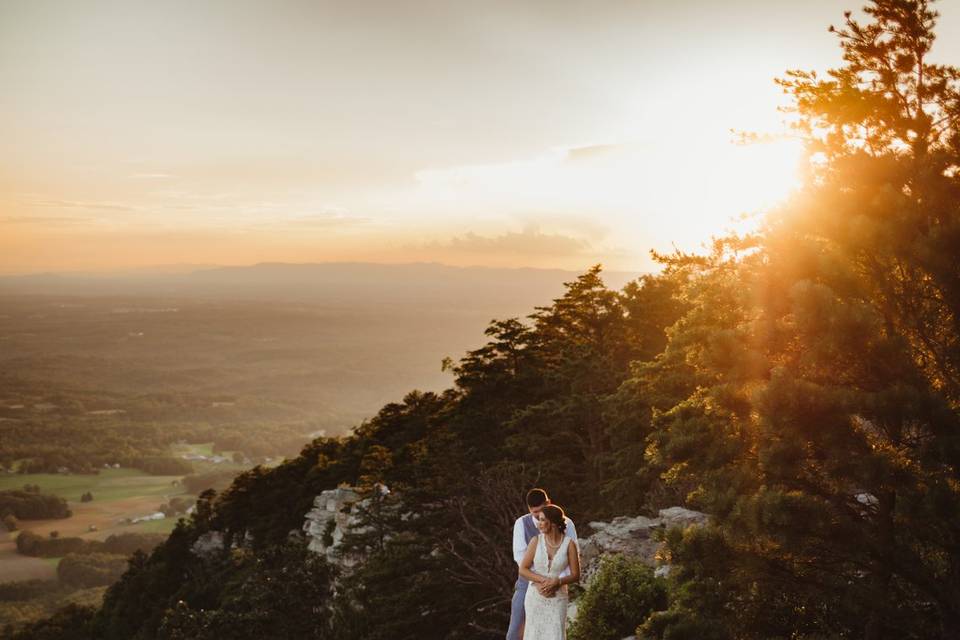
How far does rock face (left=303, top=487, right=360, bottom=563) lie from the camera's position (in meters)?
30.5

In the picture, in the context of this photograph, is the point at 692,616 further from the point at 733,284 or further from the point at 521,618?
the point at 733,284

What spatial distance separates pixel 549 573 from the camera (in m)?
6.33

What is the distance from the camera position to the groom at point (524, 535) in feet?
21.2

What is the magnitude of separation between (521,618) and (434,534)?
14.5m

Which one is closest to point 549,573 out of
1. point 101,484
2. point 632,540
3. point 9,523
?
point 632,540

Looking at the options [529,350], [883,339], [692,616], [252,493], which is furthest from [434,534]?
[252,493]

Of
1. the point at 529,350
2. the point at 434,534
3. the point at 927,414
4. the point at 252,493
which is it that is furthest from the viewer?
the point at 252,493

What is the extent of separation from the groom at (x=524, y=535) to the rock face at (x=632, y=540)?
258 inches

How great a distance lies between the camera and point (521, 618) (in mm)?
7207

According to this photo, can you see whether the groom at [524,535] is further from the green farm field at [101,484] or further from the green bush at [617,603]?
the green farm field at [101,484]

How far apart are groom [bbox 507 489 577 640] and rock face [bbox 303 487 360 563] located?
23.8 meters

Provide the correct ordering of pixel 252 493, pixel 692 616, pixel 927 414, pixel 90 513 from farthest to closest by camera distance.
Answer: pixel 90 513, pixel 252 493, pixel 692 616, pixel 927 414

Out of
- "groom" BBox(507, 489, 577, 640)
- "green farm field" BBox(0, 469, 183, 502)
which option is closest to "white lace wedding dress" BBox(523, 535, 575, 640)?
"groom" BBox(507, 489, 577, 640)

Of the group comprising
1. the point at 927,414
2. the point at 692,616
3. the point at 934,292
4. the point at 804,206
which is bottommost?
the point at 692,616
